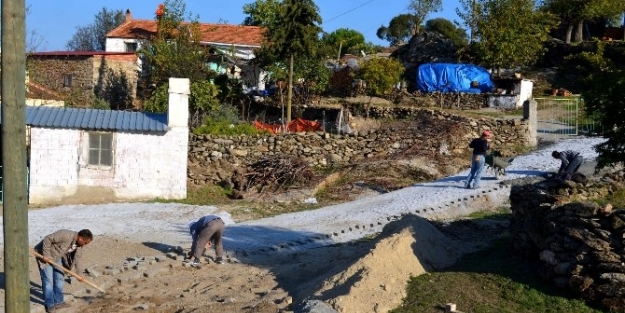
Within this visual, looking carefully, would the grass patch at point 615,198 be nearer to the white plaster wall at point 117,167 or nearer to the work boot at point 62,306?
the work boot at point 62,306

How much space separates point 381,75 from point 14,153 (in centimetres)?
2794

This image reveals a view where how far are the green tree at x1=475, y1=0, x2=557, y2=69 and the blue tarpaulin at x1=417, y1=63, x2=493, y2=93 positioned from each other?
3.45 feet

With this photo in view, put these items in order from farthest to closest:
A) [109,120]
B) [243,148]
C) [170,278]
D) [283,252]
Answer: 1. [243,148]
2. [109,120]
3. [283,252]
4. [170,278]

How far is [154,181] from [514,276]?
484 inches

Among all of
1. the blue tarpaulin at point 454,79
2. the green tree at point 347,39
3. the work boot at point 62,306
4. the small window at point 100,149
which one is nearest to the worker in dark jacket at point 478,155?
the small window at point 100,149

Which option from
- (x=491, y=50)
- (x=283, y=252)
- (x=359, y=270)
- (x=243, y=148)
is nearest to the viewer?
(x=359, y=270)

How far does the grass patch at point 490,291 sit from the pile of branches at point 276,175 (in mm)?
11663

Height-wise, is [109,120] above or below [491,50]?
below

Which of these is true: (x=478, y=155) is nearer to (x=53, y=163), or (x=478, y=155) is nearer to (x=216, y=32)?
(x=53, y=163)

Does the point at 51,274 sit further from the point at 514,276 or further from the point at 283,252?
the point at 514,276

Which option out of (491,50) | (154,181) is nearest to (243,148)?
(154,181)

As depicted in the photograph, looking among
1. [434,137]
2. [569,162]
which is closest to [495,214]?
[569,162]

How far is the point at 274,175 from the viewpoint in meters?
23.0

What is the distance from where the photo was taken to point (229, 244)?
49.9 feet
